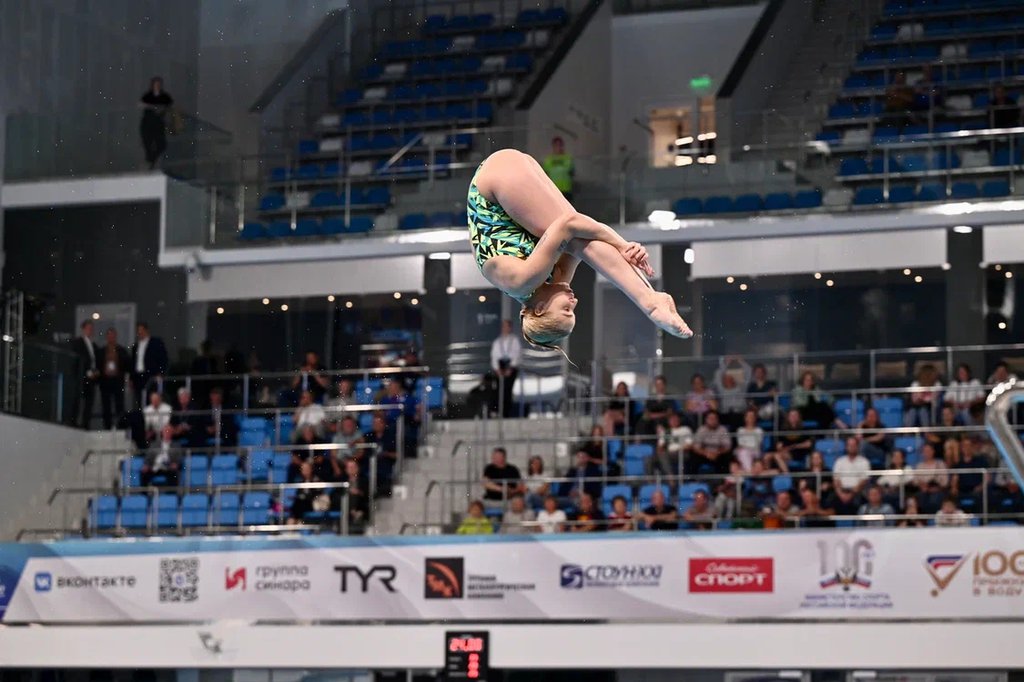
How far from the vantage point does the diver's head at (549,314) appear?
5.31 metres

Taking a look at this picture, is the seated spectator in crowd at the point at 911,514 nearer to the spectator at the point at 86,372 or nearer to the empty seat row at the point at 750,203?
the empty seat row at the point at 750,203

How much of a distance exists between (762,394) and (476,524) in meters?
2.38

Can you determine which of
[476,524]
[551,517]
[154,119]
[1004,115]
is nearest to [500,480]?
[476,524]

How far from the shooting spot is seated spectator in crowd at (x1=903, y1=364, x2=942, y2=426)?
11.9m

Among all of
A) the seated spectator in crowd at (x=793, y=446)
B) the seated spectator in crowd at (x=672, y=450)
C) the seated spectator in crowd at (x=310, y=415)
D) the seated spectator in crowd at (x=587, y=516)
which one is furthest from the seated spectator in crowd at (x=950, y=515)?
the seated spectator in crowd at (x=310, y=415)

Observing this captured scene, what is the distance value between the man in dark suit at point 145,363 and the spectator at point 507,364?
10.3 feet

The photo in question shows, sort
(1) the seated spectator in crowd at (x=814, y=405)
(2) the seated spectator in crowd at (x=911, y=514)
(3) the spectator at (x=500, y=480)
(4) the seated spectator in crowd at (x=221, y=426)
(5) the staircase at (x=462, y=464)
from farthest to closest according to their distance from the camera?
(4) the seated spectator in crowd at (x=221, y=426) → (5) the staircase at (x=462, y=464) → (3) the spectator at (x=500, y=480) → (1) the seated spectator in crowd at (x=814, y=405) → (2) the seated spectator in crowd at (x=911, y=514)

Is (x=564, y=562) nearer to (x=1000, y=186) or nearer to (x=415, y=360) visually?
(x=415, y=360)

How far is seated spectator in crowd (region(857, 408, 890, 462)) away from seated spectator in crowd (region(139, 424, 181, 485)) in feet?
19.1

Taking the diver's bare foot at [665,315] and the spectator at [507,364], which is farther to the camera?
the spectator at [507,364]

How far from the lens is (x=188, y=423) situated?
14.2 meters

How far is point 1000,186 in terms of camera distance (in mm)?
13445

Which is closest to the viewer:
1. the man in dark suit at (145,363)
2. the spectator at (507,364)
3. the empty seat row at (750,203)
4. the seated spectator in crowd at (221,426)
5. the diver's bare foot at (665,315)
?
the diver's bare foot at (665,315)

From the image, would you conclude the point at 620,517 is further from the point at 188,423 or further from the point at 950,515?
the point at 188,423
